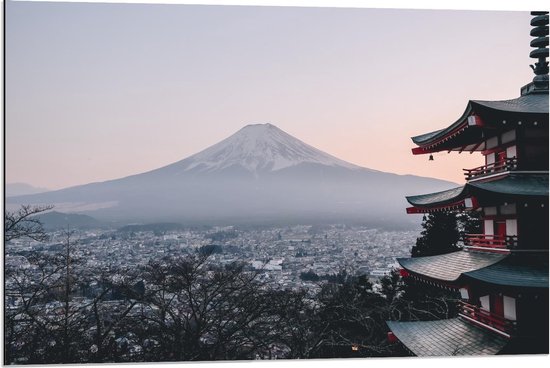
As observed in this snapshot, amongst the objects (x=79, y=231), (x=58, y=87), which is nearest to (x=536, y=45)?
(x=58, y=87)

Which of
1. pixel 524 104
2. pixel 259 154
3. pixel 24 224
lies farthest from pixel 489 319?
pixel 259 154

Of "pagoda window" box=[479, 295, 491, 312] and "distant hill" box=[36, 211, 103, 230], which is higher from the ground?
"distant hill" box=[36, 211, 103, 230]

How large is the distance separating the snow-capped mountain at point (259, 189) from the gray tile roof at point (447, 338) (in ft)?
10.6

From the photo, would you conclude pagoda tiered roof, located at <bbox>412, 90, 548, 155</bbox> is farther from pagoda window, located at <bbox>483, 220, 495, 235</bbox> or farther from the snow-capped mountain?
the snow-capped mountain

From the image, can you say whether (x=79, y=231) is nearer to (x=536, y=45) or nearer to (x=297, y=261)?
(x=297, y=261)

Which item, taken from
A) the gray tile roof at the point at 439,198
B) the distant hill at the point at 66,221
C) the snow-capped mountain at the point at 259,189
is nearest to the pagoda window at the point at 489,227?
the gray tile roof at the point at 439,198

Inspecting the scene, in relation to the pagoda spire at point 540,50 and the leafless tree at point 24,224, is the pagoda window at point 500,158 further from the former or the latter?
the leafless tree at point 24,224

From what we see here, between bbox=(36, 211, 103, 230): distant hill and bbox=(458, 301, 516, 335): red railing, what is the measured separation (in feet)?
16.3

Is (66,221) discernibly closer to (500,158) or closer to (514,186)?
(500,158)

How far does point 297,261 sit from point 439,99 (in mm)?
3303

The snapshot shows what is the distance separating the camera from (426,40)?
259 inches

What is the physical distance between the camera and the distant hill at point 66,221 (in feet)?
24.0

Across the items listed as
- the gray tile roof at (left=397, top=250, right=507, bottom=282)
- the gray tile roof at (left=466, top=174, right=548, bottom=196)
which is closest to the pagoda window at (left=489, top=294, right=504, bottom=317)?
the gray tile roof at (left=397, top=250, right=507, bottom=282)

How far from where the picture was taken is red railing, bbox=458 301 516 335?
184 inches
